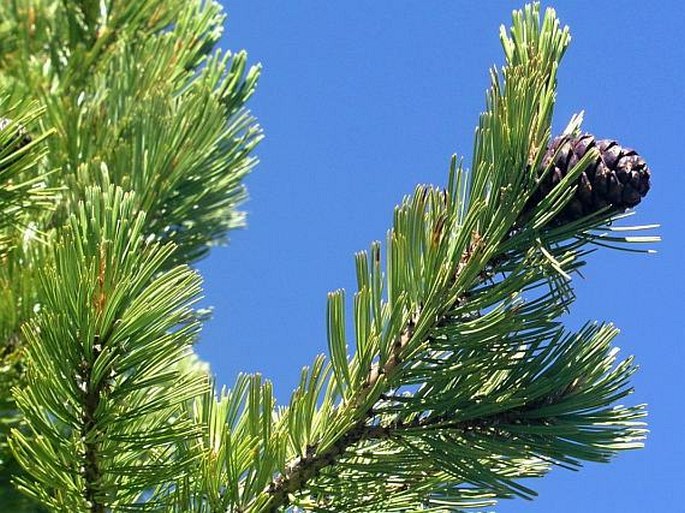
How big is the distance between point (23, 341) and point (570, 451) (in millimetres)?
870

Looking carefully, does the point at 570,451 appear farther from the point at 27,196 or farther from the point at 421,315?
the point at 27,196

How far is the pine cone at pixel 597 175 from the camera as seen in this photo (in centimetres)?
95

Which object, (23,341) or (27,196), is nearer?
(27,196)

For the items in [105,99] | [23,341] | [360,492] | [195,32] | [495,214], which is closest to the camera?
[495,214]

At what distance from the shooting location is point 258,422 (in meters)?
1.01

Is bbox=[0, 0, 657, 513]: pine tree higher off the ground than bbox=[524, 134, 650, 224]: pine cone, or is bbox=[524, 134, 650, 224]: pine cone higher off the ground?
bbox=[524, 134, 650, 224]: pine cone

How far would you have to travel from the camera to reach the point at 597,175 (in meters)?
0.95

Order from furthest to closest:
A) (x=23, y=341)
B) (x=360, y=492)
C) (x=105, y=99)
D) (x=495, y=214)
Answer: (x=105, y=99), (x=23, y=341), (x=360, y=492), (x=495, y=214)

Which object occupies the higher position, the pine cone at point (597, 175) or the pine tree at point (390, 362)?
the pine cone at point (597, 175)

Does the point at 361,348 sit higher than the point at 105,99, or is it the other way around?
the point at 105,99

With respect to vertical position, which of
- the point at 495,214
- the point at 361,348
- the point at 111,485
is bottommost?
the point at 111,485

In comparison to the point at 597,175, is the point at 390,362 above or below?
below

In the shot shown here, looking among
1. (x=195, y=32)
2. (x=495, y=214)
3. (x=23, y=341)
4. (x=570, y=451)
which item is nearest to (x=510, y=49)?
(x=495, y=214)

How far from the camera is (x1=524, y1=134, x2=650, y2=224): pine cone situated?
3.10ft
